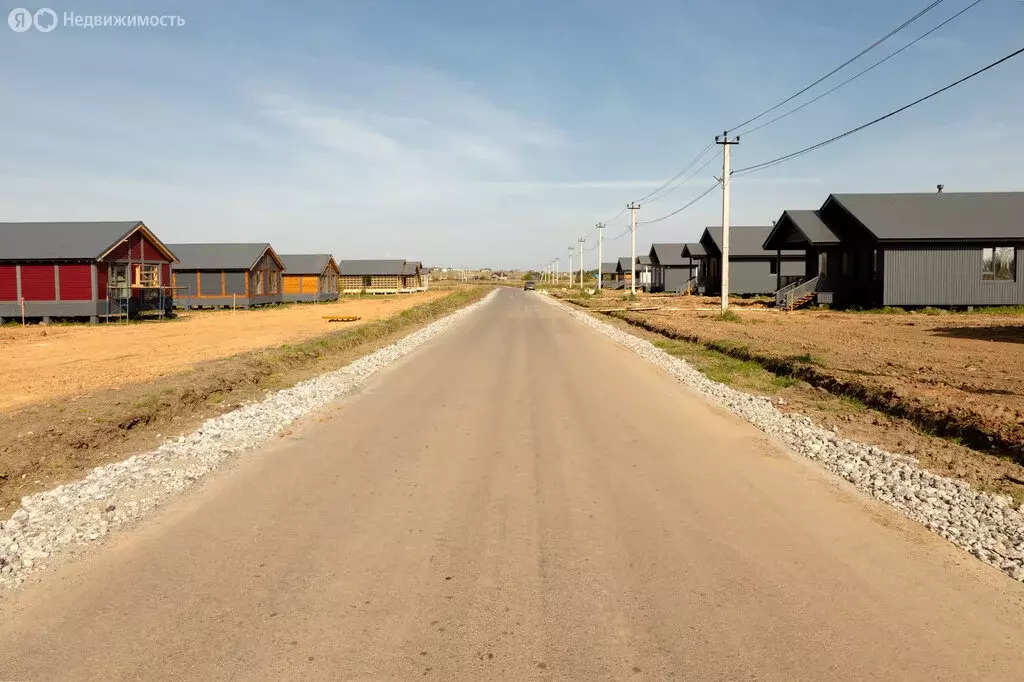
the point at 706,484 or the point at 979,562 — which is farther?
the point at 706,484

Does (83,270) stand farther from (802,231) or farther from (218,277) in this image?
(802,231)

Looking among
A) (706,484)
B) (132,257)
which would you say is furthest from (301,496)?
(132,257)

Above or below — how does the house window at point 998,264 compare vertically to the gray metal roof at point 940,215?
below

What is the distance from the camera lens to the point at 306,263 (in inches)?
2532

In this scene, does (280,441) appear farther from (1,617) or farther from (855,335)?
(855,335)

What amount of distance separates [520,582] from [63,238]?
38813 mm

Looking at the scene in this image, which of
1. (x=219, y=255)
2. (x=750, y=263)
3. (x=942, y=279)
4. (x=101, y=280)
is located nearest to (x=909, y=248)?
(x=942, y=279)

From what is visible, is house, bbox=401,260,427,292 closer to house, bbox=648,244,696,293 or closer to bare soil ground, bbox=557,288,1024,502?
house, bbox=648,244,696,293

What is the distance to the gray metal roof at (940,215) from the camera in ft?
109

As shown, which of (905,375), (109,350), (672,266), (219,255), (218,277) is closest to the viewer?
(905,375)

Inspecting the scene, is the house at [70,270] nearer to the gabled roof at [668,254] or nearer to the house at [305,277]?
the house at [305,277]

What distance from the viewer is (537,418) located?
988 centimetres

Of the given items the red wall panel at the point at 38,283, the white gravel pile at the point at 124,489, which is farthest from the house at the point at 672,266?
the white gravel pile at the point at 124,489

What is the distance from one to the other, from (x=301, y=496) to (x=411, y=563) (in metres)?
1.97
